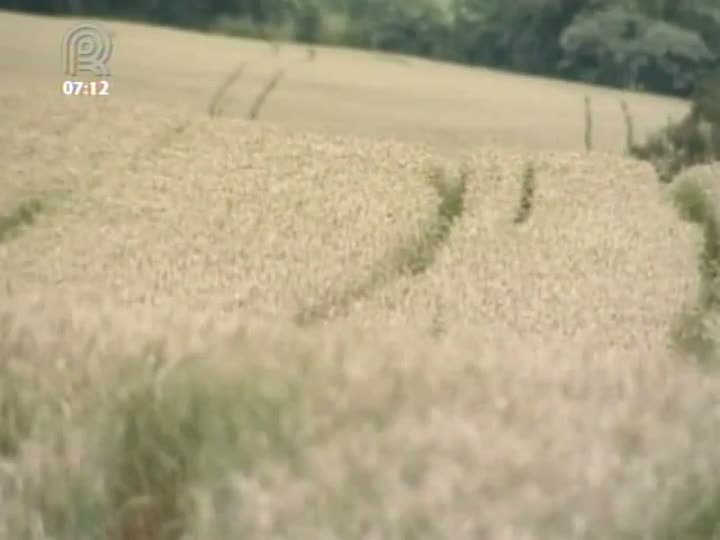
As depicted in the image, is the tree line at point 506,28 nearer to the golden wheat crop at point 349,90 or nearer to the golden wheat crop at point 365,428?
the golden wheat crop at point 349,90

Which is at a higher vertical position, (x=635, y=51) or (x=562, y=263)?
(x=635, y=51)

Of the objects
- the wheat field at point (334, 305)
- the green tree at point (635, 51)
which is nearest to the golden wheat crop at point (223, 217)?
the wheat field at point (334, 305)

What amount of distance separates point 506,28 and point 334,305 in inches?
12.2

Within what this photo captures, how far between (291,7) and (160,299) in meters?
0.31

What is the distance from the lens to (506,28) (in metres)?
1.24

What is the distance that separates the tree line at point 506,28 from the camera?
3.96 feet

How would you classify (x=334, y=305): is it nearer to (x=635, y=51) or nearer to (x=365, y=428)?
(x=365, y=428)

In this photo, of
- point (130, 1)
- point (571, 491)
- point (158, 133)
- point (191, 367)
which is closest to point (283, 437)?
point (191, 367)

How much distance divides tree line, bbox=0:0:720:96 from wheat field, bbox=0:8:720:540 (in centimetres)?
2

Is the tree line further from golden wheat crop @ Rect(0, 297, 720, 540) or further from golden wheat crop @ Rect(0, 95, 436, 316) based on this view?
golden wheat crop @ Rect(0, 297, 720, 540)

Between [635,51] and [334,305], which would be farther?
[635,51]

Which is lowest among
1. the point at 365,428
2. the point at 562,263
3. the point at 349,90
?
the point at 365,428

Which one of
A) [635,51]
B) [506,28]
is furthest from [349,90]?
[635,51]

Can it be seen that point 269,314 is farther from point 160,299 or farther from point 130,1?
point 130,1
